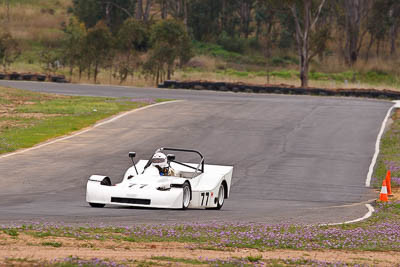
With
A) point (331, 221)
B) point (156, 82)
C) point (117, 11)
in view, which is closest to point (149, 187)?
point (331, 221)

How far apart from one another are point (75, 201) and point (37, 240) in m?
6.80

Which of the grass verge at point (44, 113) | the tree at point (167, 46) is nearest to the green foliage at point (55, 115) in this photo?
the grass verge at point (44, 113)

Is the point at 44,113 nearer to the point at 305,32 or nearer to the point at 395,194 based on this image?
the point at 395,194

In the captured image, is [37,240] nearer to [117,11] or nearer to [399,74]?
[399,74]

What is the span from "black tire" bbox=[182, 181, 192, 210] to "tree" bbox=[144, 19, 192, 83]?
150 ft

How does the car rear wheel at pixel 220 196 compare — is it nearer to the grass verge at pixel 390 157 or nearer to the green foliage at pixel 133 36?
the grass verge at pixel 390 157

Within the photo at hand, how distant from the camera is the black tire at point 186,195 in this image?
15.0 meters

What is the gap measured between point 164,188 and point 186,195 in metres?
0.67

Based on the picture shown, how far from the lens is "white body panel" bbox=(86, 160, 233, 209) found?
14617 millimetres

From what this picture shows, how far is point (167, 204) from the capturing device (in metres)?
14.6

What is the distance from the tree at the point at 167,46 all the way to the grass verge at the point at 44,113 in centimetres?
1417

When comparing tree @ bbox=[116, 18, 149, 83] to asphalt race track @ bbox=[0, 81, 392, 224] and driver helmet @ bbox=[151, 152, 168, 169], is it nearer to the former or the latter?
asphalt race track @ bbox=[0, 81, 392, 224]

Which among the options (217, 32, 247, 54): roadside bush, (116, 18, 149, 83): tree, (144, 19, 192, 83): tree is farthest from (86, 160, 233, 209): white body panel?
(217, 32, 247, 54): roadside bush

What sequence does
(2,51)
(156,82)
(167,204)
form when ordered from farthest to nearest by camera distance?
1. (2,51)
2. (156,82)
3. (167,204)
